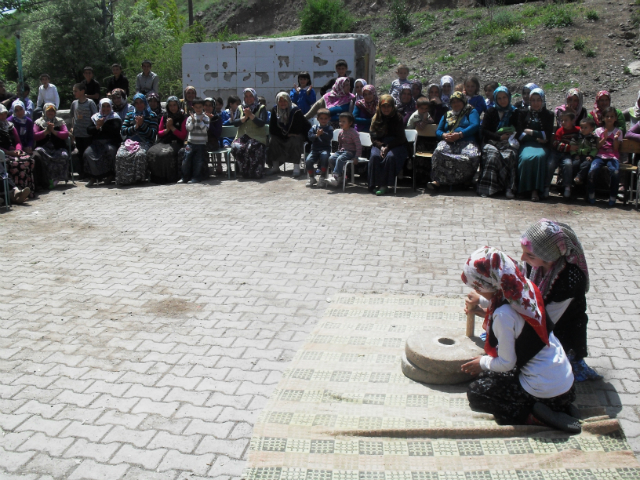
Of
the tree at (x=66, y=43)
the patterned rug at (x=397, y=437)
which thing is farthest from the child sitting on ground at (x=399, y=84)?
the tree at (x=66, y=43)

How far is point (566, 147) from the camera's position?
9.00 m

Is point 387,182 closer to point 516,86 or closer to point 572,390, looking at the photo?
point 572,390

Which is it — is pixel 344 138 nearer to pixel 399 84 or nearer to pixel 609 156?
pixel 399 84

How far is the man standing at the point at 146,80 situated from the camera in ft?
41.2

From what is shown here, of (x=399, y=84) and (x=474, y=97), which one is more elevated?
(x=399, y=84)

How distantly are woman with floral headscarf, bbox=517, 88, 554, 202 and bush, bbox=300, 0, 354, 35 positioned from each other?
2610 centimetres

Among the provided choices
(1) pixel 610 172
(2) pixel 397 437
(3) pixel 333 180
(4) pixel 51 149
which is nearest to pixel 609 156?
(1) pixel 610 172

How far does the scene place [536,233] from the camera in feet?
11.5

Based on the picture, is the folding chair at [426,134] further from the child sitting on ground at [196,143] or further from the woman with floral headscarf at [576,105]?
the child sitting on ground at [196,143]

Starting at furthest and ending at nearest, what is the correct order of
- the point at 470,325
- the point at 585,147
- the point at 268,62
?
Answer: the point at 268,62 < the point at 585,147 < the point at 470,325

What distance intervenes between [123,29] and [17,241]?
78.5 feet

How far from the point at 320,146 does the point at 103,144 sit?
13.1 ft

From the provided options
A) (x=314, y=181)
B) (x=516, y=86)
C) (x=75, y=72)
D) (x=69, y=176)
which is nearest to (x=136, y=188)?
(x=69, y=176)

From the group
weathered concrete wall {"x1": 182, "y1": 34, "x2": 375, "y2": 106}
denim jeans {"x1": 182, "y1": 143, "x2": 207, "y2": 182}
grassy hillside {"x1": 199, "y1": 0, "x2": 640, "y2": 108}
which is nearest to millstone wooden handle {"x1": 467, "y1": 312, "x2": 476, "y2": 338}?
denim jeans {"x1": 182, "y1": 143, "x2": 207, "y2": 182}
